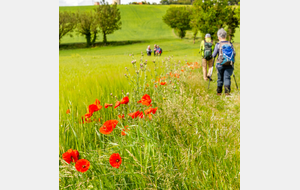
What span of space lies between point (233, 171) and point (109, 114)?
1455 mm

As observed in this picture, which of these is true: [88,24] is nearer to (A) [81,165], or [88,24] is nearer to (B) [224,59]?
(B) [224,59]

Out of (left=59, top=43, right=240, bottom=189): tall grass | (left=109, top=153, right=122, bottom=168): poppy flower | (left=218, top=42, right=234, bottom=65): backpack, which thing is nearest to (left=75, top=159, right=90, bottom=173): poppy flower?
(left=59, top=43, right=240, bottom=189): tall grass

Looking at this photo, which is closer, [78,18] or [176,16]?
[78,18]

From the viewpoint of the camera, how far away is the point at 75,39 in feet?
19.7

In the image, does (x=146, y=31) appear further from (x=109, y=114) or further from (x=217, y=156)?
(x=217, y=156)

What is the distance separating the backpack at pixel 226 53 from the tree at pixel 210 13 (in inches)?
17.3

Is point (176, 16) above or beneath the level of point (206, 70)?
above

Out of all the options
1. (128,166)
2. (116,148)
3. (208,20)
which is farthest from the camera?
(208,20)

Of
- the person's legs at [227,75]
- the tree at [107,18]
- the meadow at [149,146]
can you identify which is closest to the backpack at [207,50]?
the person's legs at [227,75]

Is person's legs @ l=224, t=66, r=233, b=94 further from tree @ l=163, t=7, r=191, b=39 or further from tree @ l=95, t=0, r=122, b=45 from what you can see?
tree @ l=95, t=0, r=122, b=45

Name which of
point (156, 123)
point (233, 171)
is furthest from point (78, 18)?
point (233, 171)

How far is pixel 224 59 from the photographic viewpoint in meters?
4.51

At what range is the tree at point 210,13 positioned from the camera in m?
3.98

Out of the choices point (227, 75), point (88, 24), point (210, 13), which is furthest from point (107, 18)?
point (227, 75)
